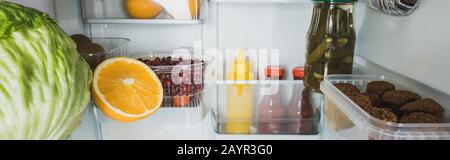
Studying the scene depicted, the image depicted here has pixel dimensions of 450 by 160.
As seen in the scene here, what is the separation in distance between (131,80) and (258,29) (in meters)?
0.39

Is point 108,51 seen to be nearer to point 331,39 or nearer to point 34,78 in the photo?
point 34,78

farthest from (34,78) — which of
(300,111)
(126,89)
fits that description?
(300,111)

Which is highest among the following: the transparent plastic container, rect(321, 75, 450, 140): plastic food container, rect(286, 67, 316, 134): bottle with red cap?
the transparent plastic container

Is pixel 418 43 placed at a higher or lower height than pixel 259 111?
higher

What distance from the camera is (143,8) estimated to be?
2.46 ft

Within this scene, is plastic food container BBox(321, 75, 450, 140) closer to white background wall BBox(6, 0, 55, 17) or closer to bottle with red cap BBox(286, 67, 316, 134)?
bottle with red cap BBox(286, 67, 316, 134)

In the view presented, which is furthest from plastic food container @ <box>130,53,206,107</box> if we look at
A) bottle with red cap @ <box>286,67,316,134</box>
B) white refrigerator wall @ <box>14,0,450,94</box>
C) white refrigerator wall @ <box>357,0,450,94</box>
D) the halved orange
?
white refrigerator wall @ <box>357,0,450,94</box>

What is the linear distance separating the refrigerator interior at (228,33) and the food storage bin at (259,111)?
0.03 metres

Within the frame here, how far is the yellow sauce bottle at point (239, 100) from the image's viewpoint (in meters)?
0.79

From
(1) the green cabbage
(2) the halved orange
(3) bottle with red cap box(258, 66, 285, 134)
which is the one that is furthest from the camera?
(3) bottle with red cap box(258, 66, 285, 134)

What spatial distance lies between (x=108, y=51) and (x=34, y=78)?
344 millimetres

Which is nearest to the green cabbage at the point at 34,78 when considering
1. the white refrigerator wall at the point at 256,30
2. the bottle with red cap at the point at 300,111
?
the white refrigerator wall at the point at 256,30

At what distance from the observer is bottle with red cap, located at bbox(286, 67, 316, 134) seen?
786 mm
